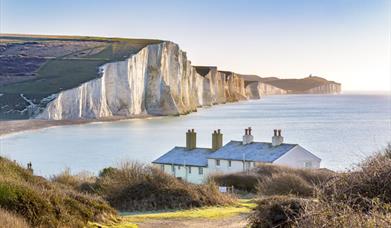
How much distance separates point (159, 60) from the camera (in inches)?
4486

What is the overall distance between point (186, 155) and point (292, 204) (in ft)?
73.5

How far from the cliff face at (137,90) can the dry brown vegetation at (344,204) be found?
80.3 meters

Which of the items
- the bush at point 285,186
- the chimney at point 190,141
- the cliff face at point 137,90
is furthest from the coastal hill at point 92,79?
the bush at point 285,186

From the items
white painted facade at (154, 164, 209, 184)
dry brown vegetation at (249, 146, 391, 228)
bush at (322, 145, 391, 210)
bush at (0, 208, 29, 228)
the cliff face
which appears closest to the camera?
dry brown vegetation at (249, 146, 391, 228)

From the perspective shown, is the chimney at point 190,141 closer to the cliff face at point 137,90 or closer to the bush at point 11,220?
the bush at point 11,220

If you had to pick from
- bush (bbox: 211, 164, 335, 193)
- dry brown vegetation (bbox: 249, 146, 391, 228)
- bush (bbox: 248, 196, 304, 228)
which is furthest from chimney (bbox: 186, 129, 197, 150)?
bush (bbox: 248, 196, 304, 228)

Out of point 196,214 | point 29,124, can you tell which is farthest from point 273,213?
point 29,124

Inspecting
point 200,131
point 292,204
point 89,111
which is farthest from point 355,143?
point 292,204

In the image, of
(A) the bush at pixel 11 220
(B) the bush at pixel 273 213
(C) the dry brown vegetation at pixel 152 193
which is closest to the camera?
(A) the bush at pixel 11 220

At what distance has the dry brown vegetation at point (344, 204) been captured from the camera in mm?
7025

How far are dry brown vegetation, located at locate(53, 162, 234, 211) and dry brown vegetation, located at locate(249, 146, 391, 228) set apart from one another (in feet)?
14.7

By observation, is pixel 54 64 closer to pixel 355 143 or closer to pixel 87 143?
pixel 87 143

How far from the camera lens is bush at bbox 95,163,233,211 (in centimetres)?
1658

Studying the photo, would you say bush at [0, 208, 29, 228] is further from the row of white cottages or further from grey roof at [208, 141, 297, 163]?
grey roof at [208, 141, 297, 163]
